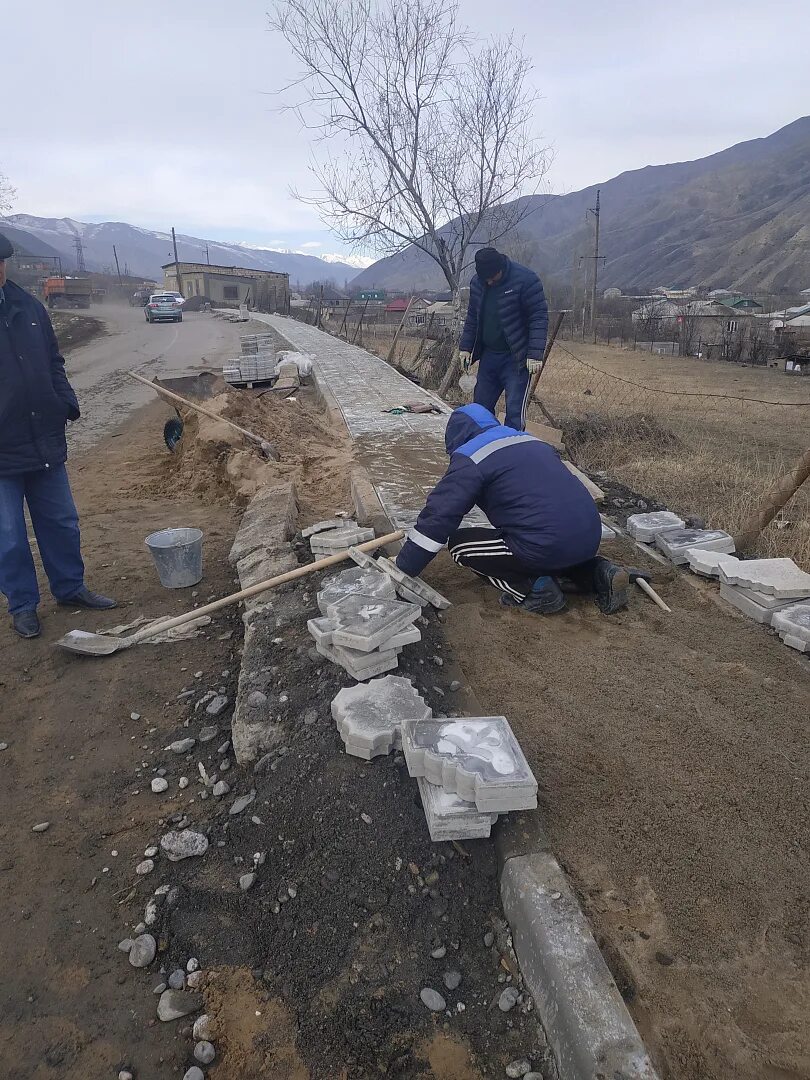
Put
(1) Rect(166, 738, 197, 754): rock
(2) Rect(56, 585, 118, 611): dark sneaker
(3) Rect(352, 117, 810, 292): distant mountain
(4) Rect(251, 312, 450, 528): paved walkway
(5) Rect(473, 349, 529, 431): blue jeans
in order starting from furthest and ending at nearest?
(3) Rect(352, 117, 810, 292): distant mountain, (5) Rect(473, 349, 529, 431): blue jeans, (4) Rect(251, 312, 450, 528): paved walkway, (2) Rect(56, 585, 118, 611): dark sneaker, (1) Rect(166, 738, 197, 754): rock

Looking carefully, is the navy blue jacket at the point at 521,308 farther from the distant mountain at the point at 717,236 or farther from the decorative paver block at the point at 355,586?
the distant mountain at the point at 717,236

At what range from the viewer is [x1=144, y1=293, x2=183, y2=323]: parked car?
1113 inches

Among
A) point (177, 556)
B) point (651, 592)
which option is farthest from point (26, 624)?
point (651, 592)

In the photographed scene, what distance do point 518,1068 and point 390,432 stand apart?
22.2 feet

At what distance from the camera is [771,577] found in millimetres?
3523

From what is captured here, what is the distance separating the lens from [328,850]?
2209 mm

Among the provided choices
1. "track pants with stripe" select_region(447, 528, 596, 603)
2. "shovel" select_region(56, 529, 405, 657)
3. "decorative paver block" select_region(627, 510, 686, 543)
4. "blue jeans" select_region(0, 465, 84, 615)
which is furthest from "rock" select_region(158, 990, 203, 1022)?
"decorative paver block" select_region(627, 510, 686, 543)

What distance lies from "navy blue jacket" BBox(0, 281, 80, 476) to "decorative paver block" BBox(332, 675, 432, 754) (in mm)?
2332

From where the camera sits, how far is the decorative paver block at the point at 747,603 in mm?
3432

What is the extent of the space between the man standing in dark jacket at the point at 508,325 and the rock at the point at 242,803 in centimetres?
379

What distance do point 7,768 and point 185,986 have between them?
1436 mm

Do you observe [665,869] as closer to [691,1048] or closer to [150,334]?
[691,1048]

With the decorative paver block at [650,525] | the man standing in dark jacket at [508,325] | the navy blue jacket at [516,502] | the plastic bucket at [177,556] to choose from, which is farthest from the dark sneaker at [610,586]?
the plastic bucket at [177,556]

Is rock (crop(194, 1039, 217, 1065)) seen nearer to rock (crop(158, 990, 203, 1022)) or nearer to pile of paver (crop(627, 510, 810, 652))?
rock (crop(158, 990, 203, 1022))
